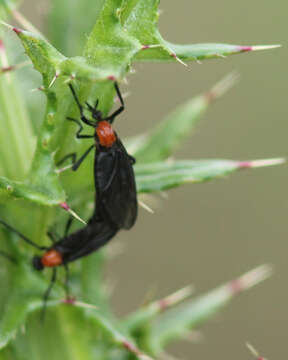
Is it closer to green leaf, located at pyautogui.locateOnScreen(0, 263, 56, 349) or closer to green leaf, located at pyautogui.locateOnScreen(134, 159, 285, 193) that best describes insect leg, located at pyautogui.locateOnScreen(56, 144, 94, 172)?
green leaf, located at pyautogui.locateOnScreen(134, 159, 285, 193)

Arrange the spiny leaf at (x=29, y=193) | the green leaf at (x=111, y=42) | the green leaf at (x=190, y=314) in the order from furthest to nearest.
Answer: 1. the green leaf at (x=190, y=314)
2. the spiny leaf at (x=29, y=193)
3. the green leaf at (x=111, y=42)

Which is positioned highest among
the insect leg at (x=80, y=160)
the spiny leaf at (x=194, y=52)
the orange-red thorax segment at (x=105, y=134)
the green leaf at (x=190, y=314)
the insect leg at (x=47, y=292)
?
the spiny leaf at (x=194, y=52)

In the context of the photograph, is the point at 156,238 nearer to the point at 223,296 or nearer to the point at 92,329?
the point at 223,296

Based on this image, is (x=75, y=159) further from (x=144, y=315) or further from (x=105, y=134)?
(x=144, y=315)

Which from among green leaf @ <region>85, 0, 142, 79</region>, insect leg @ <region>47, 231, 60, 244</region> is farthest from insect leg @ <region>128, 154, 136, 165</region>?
green leaf @ <region>85, 0, 142, 79</region>

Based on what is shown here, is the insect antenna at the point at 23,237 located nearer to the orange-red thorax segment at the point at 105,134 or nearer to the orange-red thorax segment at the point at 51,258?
the orange-red thorax segment at the point at 51,258

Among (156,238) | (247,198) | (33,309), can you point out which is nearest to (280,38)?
(247,198)

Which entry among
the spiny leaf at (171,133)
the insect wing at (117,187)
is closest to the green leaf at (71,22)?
the spiny leaf at (171,133)
